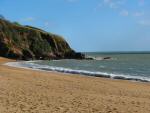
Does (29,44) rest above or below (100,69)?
above

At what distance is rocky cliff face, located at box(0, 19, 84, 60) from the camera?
277 feet

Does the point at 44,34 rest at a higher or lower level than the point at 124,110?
higher

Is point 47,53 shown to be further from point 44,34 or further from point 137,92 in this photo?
point 137,92

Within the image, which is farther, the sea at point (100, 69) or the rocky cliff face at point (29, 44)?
the rocky cliff face at point (29, 44)

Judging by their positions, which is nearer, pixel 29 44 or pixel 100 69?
pixel 100 69

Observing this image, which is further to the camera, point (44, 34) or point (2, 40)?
point (44, 34)

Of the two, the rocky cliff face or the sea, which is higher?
the rocky cliff face

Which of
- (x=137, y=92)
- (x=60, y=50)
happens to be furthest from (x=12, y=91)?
(x=60, y=50)

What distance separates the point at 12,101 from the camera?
52.3 feet

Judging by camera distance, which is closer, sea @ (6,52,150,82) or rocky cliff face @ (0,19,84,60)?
sea @ (6,52,150,82)

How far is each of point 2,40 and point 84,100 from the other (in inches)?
2772

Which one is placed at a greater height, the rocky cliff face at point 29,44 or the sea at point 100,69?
the rocky cliff face at point 29,44

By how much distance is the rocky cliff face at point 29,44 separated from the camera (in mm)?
84463

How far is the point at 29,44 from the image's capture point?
94562mm
